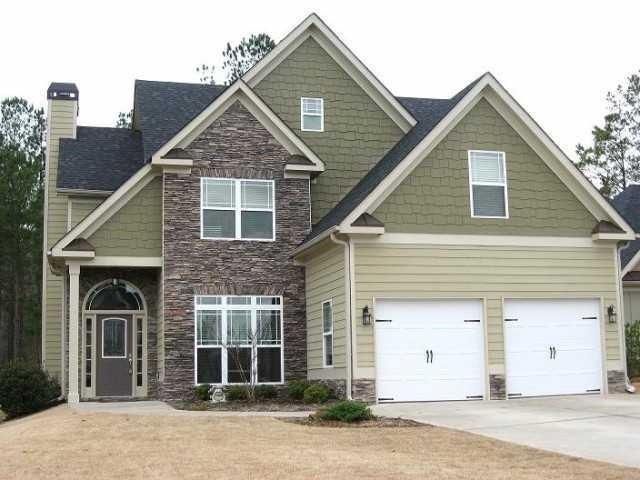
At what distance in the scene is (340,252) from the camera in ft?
63.5

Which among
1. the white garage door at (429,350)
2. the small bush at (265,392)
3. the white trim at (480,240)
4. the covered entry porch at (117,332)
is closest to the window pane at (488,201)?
the white trim at (480,240)

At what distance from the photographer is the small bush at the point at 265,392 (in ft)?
67.4

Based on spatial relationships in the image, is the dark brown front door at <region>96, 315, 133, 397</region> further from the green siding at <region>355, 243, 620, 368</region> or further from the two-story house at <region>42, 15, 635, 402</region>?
the green siding at <region>355, 243, 620, 368</region>

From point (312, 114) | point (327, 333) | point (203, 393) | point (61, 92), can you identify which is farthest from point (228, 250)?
point (61, 92)

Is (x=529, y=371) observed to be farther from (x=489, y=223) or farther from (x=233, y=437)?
(x=233, y=437)

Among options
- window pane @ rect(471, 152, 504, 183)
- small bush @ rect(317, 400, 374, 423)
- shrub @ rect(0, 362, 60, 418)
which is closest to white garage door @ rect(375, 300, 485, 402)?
window pane @ rect(471, 152, 504, 183)

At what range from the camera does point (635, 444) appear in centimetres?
1210

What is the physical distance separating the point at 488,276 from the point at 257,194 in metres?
5.89

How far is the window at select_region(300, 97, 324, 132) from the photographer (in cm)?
2384

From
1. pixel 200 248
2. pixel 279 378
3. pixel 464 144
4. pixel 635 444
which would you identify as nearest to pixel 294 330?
pixel 279 378

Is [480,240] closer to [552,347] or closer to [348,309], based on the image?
[552,347]

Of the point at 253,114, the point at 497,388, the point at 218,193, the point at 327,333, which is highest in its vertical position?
the point at 253,114

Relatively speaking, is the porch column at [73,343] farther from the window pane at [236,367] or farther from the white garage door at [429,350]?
the white garage door at [429,350]

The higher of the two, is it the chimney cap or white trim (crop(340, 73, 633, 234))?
the chimney cap
